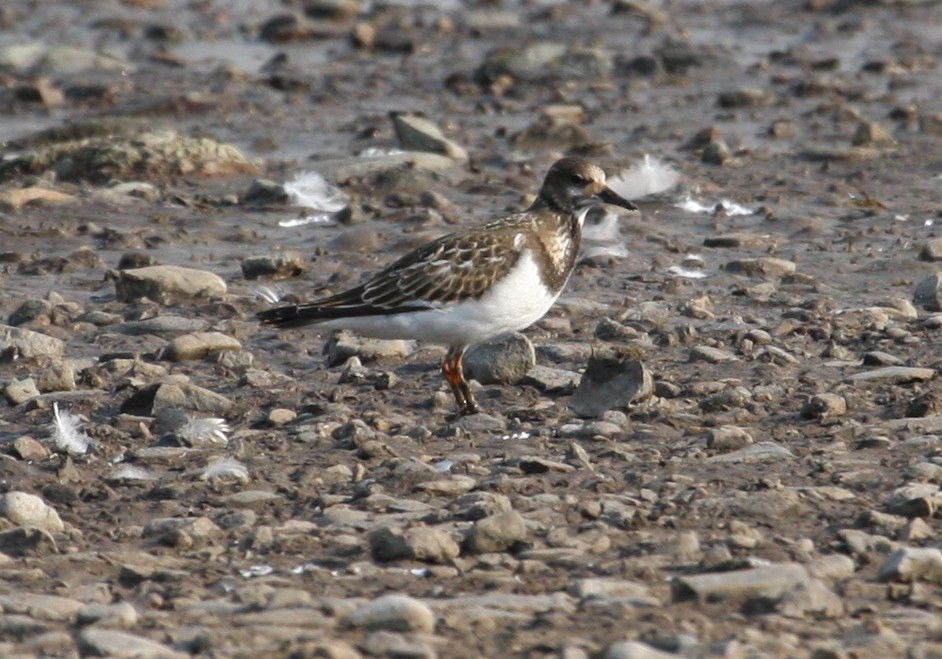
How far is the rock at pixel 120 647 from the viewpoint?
17.2 ft

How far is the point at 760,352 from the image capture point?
9141 millimetres

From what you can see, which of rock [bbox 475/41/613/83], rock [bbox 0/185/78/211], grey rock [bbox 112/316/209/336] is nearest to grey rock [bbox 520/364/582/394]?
grey rock [bbox 112/316/209/336]

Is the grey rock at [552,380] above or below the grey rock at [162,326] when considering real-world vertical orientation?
above

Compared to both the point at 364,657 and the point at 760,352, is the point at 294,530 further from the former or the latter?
the point at 760,352

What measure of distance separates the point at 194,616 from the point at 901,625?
7.36 ft

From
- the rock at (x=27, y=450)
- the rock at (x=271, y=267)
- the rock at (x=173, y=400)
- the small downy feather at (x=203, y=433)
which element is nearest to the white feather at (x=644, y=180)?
the rock at (x=271, y=267)

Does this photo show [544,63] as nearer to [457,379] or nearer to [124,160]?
[124,160]

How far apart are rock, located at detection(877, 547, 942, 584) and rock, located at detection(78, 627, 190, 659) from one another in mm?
2360

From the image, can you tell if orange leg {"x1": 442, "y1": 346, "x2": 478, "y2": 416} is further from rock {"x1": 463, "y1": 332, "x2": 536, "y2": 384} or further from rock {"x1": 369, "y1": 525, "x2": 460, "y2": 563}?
rock {"x1": 369, "y1": 525, "x2": 460, "y2": 563}

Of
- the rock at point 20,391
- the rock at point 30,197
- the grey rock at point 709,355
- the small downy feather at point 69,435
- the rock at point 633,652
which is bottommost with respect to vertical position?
the rock at point 30,197

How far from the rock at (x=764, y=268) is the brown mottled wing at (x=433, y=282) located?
265cm

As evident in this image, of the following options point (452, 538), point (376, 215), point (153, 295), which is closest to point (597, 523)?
point (452, 538)

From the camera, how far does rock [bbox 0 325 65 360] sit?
9.12 metres

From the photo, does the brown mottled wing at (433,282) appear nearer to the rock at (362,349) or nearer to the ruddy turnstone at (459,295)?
the ruddy turnstone at (459,295)
